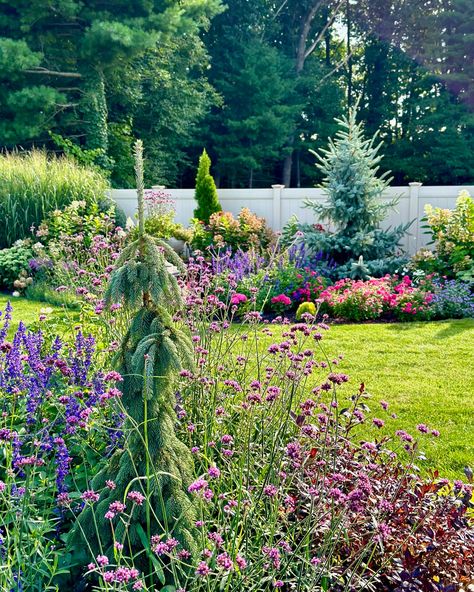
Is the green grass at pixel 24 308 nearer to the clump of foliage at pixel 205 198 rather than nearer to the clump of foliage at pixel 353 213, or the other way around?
the clump of foliage at pixel 353 213

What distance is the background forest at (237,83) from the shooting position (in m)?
17.2

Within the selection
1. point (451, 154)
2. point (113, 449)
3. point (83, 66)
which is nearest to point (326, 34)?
point (451, 154)

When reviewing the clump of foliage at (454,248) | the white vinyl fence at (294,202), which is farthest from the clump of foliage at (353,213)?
the white vinyl fence at (294,202)

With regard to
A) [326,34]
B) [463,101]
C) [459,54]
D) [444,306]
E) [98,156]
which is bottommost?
[444,306]

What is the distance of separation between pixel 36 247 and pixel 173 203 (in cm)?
409

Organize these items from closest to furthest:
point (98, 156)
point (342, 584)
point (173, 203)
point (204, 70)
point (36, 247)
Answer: point (342, 584)
point (36, 247)
point (173, 203)
point (98, 156)
point (204, 70)

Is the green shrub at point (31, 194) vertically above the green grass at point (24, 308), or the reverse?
the green shrub at point (31, 194)

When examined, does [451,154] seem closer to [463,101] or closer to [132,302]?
[463,101]

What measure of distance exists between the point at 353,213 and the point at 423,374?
4.39 m

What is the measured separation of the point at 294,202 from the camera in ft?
37.3

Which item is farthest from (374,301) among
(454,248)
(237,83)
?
(237,83)

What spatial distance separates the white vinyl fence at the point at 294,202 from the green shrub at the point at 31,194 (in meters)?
1.47

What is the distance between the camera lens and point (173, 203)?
12.1m

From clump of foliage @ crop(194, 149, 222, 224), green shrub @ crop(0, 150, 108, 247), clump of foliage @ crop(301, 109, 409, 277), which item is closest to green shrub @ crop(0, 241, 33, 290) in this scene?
green shrub @ crop(0, 150, 108, 247)
